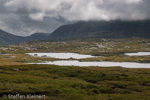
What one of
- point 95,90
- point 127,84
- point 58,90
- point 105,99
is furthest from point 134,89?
point 58,90

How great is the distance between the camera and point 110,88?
87312 millimetres

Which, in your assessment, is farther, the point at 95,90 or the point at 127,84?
the point at 127,84

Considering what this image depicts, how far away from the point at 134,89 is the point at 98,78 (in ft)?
89.0

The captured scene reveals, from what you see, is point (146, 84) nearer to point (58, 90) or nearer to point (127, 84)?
point (127, 84)

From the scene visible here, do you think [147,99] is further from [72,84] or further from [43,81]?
[43,81]

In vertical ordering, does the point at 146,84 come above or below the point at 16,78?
below

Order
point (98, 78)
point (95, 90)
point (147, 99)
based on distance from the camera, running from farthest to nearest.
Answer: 1. point (98, 78)
2. point (95, 90)
3. point (147, 99)

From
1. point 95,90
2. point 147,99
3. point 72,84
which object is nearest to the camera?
point 147,99

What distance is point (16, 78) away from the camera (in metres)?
94.4

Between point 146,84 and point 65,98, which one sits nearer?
point 65,98

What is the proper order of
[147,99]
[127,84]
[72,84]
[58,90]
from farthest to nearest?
[127,84] → [72,84] → [58,90] → [147,99]

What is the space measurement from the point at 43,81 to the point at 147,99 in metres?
48.5

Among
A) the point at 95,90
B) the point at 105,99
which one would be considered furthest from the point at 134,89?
the point at 105,99

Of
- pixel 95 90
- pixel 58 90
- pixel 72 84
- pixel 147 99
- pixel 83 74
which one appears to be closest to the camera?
pixel 147 99
